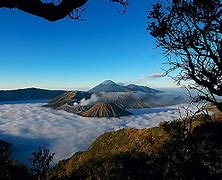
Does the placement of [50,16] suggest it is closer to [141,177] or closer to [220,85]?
[220,85]

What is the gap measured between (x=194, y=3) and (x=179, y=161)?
6.47 metres

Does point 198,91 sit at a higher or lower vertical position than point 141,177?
higher

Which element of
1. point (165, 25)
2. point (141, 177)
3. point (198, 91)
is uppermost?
point (165, 25)

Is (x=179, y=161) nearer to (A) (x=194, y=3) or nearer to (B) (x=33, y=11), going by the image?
(A) (x=194, y=3)

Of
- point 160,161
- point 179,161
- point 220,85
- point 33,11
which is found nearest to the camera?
point 33,11

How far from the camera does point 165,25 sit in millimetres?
12633

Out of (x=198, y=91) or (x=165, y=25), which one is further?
(x=165, y=25)

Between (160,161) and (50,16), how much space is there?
10.1 metres

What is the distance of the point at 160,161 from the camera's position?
1508cm

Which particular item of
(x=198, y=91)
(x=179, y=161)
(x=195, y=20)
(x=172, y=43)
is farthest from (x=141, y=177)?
(x=195, y=20)

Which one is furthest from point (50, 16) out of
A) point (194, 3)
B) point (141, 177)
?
point (141, 177)

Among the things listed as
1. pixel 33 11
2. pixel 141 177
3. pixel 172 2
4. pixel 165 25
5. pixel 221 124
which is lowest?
pixel 141 177

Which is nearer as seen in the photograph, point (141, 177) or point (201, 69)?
point (201, 69)

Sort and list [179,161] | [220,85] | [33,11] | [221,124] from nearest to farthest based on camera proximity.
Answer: [33,11]
[220,85]
[179,161]
[221,124]
